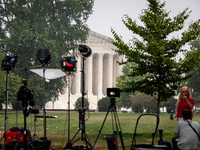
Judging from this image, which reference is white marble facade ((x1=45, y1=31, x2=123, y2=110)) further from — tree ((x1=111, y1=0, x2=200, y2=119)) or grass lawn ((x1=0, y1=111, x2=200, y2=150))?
tree ((x1=111, y1=0, x2=200, y2=119))

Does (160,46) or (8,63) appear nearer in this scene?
(8,63)

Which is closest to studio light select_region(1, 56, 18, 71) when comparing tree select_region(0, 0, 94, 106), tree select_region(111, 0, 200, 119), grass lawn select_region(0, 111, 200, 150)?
grass lawn select_region(0, 111, 200, 150)

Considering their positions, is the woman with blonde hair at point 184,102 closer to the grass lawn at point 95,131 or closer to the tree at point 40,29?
the grass lawn at point 95,131

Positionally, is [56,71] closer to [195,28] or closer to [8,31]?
[195,28]

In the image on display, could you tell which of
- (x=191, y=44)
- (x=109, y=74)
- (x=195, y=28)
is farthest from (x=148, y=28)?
(x=109, y=74)

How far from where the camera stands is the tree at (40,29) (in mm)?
33219

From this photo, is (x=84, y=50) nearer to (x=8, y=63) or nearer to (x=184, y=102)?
(x=8, y=63)

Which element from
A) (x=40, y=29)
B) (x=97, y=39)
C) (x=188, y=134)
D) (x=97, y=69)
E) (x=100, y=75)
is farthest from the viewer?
(x=97, y=69)

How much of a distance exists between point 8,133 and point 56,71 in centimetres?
476

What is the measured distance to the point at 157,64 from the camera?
503 inches

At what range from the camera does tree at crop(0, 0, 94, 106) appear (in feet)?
109

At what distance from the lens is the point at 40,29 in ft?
112

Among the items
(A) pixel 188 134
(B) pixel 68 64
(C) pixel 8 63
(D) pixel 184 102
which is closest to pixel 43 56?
(B) pixel 68 64

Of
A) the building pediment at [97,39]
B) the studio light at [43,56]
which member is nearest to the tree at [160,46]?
the studio light at [43,56]
